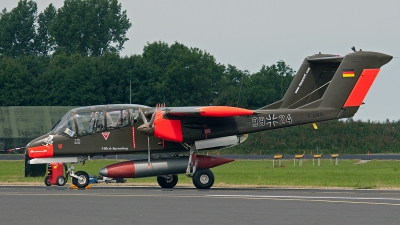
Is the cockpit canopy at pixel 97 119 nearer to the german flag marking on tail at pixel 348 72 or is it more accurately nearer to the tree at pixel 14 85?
the german flag marking on tail at pixel 348 72

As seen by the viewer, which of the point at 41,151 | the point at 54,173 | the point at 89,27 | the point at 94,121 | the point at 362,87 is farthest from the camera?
the point at 89,27

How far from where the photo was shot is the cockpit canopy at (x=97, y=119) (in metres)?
28.1

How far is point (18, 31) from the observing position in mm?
118625

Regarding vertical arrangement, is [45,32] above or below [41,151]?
above

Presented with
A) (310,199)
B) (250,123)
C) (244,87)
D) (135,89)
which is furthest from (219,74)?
(310,199)

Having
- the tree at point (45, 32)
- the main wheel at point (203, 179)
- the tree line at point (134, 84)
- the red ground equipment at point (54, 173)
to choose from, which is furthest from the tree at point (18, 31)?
the main wheel at point (203, 179)

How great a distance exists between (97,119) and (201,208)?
10281 millimetres

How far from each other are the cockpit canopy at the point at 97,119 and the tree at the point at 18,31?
295ft

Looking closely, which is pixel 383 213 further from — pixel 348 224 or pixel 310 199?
pixel 310 199

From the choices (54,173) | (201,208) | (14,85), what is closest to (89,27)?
(14,85)

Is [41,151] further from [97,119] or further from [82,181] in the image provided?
[97,119]

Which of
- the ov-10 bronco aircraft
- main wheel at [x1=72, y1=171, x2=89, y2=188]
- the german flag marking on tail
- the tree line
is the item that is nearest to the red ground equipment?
the ov-10 bronco aircraft

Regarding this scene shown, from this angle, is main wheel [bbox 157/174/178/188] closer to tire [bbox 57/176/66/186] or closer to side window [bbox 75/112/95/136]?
side window [bbox 75/112/95/136]

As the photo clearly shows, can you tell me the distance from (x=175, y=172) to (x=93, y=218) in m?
10.8
